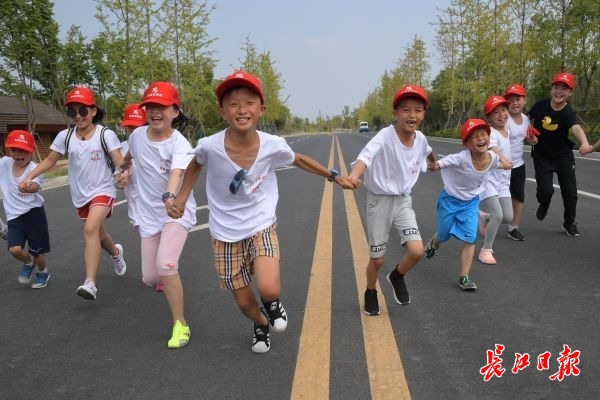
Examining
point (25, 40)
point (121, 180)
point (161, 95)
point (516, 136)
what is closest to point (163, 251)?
point (121, 180)

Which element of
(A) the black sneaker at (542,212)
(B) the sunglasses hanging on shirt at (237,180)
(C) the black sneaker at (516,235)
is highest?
(B) the sunglasses hanging on shirt at (237,180)

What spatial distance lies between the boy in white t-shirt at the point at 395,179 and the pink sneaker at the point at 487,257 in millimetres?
1516

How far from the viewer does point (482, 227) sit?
5.70 meters

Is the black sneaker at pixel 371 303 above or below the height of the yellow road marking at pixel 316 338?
above

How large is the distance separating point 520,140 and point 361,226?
2215 millimetres

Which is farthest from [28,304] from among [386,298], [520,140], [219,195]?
[520,140]

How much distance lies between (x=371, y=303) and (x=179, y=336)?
1342 millimetres

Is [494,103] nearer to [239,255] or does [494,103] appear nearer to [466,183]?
[466,183]

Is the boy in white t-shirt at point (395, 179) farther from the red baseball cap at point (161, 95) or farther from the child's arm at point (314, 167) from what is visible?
the red baseball cap at point (161, 95)

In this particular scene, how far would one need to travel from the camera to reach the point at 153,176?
3615mm

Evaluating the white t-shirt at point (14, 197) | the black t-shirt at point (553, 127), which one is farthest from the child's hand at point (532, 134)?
the white t-shirt at point (14, 197)

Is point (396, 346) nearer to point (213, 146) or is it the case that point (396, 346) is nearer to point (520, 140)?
point (213, 146)

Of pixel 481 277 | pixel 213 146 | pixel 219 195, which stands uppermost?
pixel 213 146

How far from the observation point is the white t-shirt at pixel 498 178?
505 centimetres
